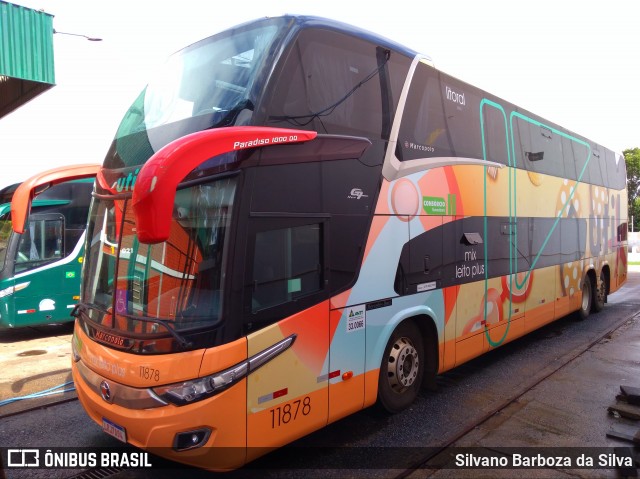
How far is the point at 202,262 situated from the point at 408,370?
2.82m

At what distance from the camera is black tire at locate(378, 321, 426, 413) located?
16.0 feet

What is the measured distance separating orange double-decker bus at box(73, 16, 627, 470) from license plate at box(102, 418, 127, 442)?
0.02m

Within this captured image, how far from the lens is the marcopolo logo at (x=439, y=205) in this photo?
527cm

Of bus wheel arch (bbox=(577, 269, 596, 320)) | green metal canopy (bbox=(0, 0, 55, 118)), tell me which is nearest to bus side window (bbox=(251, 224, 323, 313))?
bus wheel arch (bbox=(577, 269, 596, 320))

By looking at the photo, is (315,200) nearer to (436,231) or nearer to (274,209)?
(274,209)

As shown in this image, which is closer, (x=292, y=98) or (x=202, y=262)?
(x=202, y=262)

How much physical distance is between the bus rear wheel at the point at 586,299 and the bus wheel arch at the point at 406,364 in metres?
6.11

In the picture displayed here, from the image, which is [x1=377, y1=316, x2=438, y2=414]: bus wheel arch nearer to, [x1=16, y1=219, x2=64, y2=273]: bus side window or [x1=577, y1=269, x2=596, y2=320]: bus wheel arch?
[x1=577, y1=269, x2=596, y2=320]: bus wheel arch

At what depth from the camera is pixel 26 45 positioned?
11.3 meters

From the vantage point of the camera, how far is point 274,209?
3.66m

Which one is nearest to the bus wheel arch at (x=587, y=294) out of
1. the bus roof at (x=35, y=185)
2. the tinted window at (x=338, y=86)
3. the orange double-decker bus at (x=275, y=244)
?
the orange double-decker bus at (x=275, y=244)

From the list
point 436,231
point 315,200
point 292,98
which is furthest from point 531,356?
point 292,98

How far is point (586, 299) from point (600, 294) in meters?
1.09

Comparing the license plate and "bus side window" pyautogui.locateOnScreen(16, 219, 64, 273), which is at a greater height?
"bus side window" pyautogui.locateOnScreen(16, 219, 64, 273)
